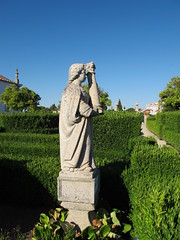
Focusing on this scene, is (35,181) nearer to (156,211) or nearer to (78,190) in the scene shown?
(78,190)

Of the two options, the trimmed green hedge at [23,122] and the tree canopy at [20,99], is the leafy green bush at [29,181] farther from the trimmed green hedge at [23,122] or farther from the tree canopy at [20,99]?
the tree canopy at [20,99]

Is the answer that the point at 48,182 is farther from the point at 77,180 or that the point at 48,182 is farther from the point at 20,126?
the point at 20,126

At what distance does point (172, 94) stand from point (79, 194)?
31.9m

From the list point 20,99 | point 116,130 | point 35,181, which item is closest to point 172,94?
point 116,130

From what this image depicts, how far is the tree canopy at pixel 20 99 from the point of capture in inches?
1141

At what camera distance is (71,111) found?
123 inches

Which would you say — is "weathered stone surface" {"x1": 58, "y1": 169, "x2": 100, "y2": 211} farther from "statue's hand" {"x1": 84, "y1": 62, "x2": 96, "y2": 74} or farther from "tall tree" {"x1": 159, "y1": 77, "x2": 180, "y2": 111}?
"tall tree" {"x1": 159, "y1": 77, "x2": 180, "y2": 111}

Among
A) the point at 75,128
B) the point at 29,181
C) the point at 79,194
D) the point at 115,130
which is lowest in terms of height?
the point at 29,181

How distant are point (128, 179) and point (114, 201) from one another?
81 cm

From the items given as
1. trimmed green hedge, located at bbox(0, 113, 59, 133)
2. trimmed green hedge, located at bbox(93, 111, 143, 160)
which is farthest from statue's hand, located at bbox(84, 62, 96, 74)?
trimmed green hedge, located at bbox(0, 113, 59, 133)

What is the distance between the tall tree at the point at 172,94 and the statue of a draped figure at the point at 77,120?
2851 cm

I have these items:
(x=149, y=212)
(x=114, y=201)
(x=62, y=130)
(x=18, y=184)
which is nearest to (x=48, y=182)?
(x=18, y=184)

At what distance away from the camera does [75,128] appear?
319 cm

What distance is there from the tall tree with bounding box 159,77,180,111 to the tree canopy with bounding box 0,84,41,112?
878 inches
